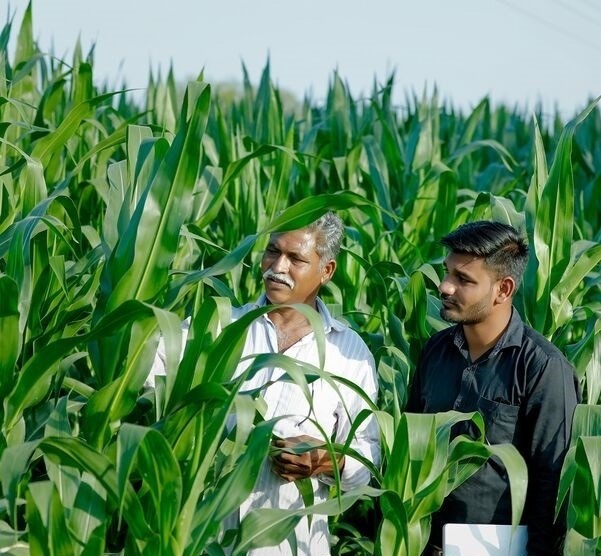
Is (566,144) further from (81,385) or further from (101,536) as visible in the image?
(101,536)

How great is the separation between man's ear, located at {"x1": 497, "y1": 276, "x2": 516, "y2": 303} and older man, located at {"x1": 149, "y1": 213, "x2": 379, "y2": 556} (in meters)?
0.33

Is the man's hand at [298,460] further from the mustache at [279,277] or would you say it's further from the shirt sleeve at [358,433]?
the mustache at [279,277]

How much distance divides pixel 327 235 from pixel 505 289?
43cm

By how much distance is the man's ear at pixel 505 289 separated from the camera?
8.11 feet

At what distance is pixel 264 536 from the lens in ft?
6.72

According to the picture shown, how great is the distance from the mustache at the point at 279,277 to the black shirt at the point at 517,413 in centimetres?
40

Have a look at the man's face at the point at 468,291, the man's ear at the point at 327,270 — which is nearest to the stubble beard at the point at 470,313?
the man's face at the point at 468,291

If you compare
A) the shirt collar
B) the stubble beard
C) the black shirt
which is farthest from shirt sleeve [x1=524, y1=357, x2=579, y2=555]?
the shirt collar

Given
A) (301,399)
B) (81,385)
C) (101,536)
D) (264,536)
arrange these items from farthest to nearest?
(301,399) < (81,385) < (264,536) < (101,536)

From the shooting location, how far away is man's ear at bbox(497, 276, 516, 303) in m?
2.47

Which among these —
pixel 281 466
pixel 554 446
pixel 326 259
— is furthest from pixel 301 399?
pixel 554 446

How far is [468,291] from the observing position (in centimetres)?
243

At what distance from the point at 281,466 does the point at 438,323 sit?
80cm

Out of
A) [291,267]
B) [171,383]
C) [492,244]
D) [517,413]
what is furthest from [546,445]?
[171,383]
